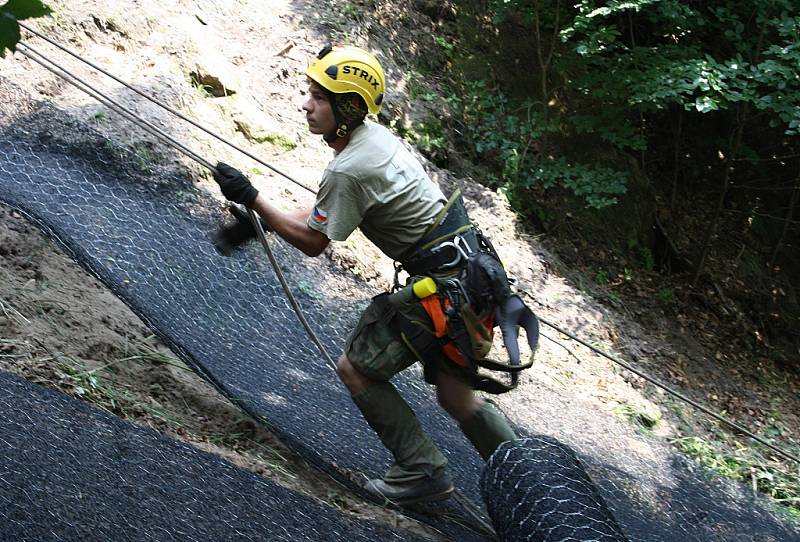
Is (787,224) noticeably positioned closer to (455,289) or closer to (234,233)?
(455,289)

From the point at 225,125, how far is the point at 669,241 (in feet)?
14.9

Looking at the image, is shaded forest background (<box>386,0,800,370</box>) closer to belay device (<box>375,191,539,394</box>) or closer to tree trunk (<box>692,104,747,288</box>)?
tree trunk (<box>692,104,747,288</box>)

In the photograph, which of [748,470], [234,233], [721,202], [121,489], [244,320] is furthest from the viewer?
[721,202]

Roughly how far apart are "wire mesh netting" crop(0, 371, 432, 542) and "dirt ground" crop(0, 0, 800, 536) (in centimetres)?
33

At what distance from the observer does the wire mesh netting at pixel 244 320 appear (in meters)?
3.28

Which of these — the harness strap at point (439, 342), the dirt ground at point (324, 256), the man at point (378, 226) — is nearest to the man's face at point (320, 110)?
the man at point (378, 226)

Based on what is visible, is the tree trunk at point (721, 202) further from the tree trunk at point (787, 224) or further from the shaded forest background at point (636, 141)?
the tree trunk at point (787, 224)

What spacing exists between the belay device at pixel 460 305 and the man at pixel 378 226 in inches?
0.7

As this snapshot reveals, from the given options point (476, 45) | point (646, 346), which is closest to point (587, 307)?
point (646, 346)

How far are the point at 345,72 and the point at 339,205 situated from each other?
451 millimetres

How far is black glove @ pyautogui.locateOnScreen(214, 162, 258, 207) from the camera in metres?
2.86

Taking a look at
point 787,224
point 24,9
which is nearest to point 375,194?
point 24,9

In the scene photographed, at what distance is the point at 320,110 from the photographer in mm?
2830

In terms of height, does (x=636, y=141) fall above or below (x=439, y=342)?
above
